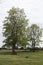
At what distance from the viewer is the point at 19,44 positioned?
81938mm

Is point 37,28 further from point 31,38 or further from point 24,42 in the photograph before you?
point 24,42

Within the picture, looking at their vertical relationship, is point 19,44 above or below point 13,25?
below

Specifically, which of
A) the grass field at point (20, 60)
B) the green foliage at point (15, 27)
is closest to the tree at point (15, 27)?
the green foliage at point (15, 27)

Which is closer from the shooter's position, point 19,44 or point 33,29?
point 19,44

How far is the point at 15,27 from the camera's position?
82438mm

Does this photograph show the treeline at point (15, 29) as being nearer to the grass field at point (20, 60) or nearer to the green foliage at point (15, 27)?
the green foliage at point (15, 27)

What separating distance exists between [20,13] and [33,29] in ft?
102

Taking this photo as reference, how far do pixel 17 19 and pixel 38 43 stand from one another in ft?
99.0

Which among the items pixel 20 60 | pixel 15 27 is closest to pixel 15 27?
pixel 15 27

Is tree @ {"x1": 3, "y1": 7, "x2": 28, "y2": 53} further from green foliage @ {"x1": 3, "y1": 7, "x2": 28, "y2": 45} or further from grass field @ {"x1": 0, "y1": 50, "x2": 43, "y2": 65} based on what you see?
grass field @ {"x1": 0, "y1": 50, "x2": 43, "y2": 65}

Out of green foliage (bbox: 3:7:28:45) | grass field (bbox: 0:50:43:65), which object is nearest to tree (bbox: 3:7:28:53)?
green foliage (bbox: 3:7:28:45)

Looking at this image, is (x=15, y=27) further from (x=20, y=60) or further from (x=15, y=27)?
(x=20, y=60)

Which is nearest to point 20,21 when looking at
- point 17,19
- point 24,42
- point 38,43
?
point 17,19

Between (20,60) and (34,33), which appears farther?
(34,33)
